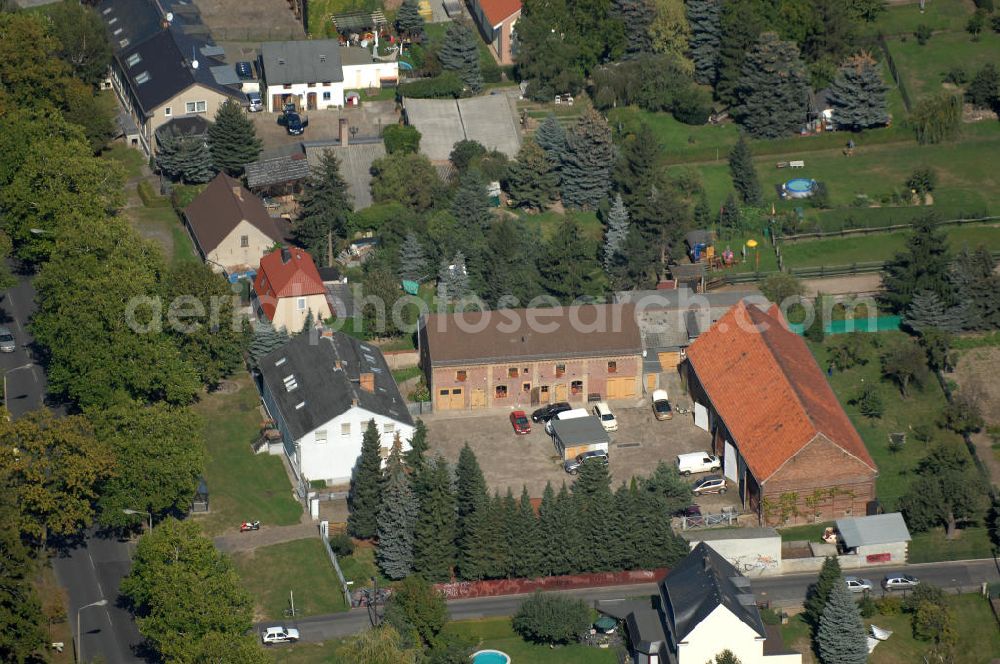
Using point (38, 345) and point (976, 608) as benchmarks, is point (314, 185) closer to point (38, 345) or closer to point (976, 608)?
point (38, 345)

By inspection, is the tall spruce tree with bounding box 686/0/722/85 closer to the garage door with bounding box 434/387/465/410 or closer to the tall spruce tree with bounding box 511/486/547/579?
the garage door with bounding box 434/387/465/410

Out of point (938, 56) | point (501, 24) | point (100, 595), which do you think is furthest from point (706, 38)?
point (100, 595)

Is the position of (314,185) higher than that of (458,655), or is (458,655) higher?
(314,185)

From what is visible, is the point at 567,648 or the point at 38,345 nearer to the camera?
the point at 567,648

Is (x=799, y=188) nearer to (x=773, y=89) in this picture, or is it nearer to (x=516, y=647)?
(x=773, y=89)

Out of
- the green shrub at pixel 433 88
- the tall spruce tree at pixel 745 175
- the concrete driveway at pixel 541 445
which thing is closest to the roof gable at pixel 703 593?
the concrete driveway at pixel 541 445

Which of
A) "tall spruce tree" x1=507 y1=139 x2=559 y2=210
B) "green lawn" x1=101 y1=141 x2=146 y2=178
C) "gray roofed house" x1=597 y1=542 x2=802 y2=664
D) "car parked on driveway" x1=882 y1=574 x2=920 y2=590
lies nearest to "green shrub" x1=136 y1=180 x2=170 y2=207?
"green lawn" x1=101 y1=141 x2=146 y2=178

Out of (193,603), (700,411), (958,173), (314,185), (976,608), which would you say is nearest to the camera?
(193,603)

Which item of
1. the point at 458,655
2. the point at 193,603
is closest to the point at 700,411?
the point at 458,655
